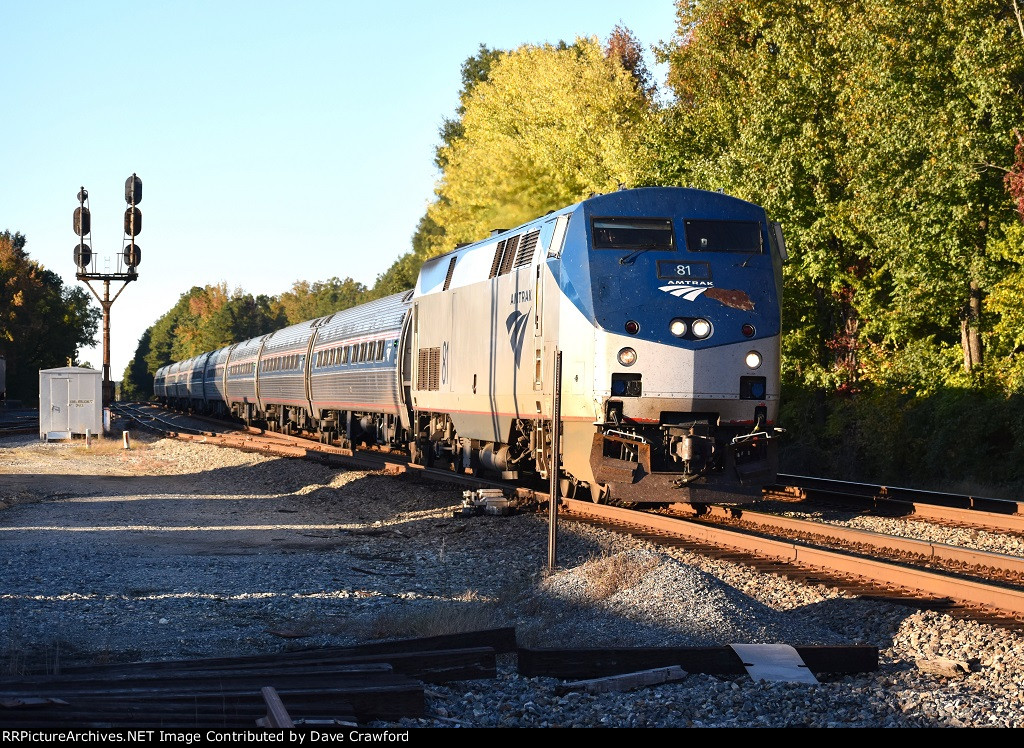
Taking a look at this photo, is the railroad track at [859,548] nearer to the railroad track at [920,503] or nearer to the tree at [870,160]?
the railroad track at [920,503]

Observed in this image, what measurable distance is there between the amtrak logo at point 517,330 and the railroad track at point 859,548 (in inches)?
80.2

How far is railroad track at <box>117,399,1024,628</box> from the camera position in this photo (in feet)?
30.1

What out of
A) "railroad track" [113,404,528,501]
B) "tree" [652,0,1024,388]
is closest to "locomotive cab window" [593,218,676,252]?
"railroad track" [113,404,528,501]

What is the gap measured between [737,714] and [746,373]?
8046 millimetres

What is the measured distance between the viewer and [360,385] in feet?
94.0

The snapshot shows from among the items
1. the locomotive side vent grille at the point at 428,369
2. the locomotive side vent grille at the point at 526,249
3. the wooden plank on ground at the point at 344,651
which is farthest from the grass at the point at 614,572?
the locomotive side vent grille at the point at 428,369

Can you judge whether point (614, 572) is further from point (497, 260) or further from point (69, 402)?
point (69, 402)

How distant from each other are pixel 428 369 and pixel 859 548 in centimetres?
1030

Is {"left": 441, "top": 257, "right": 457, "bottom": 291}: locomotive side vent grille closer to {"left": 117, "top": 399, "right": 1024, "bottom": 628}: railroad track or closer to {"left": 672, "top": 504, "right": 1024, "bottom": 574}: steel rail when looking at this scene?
{"left": 117, "top": 399, "right": 1024, "bottom": 628}: railroad track

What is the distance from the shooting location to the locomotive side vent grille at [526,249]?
15370 mm

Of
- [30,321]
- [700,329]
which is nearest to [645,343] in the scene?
[700,329]

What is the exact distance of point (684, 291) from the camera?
44.9 feet

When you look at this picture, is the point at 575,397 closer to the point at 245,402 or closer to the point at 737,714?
the point at 737,714

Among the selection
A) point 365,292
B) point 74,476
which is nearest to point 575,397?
point 74,476
